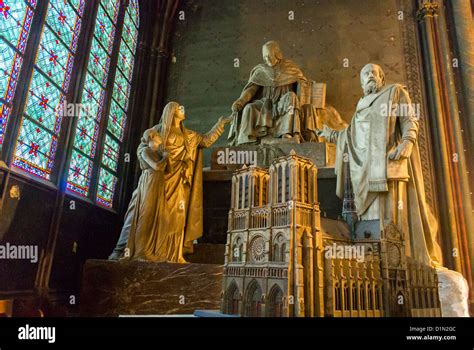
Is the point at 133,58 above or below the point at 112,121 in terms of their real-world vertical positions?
above

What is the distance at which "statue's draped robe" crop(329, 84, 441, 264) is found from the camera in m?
3.91

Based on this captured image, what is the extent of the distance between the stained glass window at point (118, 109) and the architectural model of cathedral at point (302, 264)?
239 inches

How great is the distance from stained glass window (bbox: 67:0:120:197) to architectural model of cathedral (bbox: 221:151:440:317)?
17.3 ft

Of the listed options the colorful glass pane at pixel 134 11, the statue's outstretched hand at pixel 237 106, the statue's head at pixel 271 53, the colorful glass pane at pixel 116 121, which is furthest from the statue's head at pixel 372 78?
the colorful glass pane at pixel 134 11

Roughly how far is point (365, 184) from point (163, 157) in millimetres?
2963

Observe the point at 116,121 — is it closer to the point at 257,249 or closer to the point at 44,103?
the point at 44,103

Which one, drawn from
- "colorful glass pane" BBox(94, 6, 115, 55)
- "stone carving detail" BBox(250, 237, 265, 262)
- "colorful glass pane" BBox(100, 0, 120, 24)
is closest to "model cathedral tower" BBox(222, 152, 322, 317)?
"stone carving detail" BBox(250, 237, 265, 262)

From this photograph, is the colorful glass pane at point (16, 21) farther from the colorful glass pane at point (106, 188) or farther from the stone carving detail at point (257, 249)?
the stone carving detail at point (257, 249)

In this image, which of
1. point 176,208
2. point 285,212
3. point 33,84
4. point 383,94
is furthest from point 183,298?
point 33,84

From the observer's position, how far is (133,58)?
1007 cm

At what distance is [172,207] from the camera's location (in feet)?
18.4

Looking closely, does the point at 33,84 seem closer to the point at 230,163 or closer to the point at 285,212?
the point at 230,163

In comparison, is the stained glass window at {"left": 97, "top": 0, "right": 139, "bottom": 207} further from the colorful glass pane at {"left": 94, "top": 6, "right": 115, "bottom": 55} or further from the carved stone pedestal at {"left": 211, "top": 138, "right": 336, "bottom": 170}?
the carved stone pedestal at {"left": 211, "top": 138, "right": 336, "bottom": 170}

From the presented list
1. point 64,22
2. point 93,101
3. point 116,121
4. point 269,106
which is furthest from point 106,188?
point 269,106
